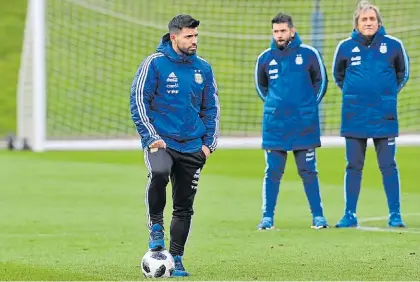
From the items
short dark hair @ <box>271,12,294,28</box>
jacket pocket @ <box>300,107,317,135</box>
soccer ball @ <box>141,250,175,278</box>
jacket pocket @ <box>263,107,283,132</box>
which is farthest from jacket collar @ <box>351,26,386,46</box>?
soccer ball @ <box>141,250,175,278</box>

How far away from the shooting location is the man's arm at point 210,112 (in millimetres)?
8555

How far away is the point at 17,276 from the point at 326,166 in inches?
408

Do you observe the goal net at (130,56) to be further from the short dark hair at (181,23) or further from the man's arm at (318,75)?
the short dark hair at (181,23)

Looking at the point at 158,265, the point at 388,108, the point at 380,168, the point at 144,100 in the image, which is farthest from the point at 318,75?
the point at 158,265

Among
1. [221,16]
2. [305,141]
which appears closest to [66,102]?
[221,16]

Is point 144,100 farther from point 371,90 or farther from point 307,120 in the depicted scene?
point 371,90

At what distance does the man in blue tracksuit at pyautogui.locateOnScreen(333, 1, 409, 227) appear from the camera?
11422 millimetres

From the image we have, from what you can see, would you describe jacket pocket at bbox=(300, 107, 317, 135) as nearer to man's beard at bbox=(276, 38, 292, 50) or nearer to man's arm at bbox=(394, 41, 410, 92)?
man's beard at bbox=(276, 38, 292, 50)

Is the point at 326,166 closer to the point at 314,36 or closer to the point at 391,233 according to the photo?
the point at 314,36

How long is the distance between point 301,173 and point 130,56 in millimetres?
12582

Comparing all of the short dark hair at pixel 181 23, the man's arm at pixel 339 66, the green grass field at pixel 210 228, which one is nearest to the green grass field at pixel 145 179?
the green grass field at pixel 210 228

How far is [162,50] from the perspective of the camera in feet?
27.7

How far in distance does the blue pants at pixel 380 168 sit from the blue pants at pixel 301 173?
11.9 inches

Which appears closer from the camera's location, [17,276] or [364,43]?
[17,276]
